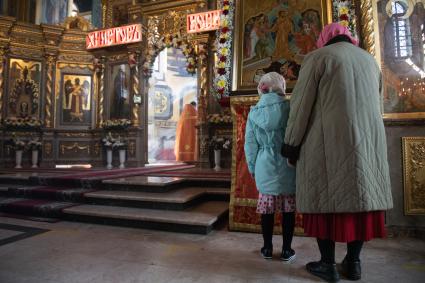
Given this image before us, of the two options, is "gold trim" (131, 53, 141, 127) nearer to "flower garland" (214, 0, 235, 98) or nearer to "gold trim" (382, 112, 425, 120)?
"flower garland" (214, 0, 235, 98)

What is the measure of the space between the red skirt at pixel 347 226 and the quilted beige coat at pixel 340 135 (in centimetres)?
10

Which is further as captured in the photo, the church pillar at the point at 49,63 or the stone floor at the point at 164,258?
the church pillar at the point at 49,63

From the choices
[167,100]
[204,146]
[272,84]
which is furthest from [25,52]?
[272,84]

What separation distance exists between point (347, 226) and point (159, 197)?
2.76m

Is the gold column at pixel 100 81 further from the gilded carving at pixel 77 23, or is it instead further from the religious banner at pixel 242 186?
the religious banner at pixel 242 186

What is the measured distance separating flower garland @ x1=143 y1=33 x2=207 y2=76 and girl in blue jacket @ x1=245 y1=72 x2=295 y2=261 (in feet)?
→ 21.3

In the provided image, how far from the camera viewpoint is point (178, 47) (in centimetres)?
919

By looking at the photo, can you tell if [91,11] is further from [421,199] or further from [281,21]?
[421,199]

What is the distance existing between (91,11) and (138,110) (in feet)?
22.7

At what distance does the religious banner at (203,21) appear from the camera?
827cm

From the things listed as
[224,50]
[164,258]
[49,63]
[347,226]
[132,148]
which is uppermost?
[49,63]

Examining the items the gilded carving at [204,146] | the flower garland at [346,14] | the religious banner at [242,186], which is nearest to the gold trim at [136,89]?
the gilded carving at [204,146]

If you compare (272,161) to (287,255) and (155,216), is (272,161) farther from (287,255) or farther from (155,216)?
(155,216)

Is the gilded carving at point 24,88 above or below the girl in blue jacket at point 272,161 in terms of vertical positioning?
above
